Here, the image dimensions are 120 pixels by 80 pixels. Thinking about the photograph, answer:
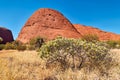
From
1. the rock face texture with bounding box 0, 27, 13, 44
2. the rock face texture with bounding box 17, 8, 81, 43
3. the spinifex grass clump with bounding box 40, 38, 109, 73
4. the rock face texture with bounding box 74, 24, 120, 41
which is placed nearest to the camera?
the spinifex grass clump with bounding box 40, 38, 109, 73

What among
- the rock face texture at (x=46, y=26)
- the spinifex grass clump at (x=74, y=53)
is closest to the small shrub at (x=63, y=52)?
the spinifex grass clump at (x=74, y=53)

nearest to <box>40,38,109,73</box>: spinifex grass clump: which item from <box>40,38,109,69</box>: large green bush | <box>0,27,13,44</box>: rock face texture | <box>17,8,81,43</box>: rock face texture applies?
<box>40,38,109,69</box>: large green bush

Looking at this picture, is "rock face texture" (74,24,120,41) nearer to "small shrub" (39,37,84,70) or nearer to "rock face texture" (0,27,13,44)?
"rock face texture" (0,27,13,44)

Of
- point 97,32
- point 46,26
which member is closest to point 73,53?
point 46,26

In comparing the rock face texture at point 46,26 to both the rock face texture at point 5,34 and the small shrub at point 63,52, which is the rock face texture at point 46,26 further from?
the small shrub at point 63,52

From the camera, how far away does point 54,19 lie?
6606 cm

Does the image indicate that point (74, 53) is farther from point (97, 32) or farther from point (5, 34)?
point (5, 34)

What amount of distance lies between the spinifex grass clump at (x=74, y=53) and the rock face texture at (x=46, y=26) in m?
48.9

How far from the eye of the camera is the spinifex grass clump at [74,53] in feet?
30.7

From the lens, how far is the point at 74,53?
9.41 metres

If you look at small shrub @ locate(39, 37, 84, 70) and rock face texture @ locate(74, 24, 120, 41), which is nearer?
small shrub @ locate(39, 37, 84, 70)

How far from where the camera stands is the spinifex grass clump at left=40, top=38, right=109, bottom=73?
937 centimetres

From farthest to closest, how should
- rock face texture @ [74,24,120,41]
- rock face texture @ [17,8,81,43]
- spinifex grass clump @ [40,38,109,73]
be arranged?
1. rock face texture @ [74,24,120,41]
2. rock face texture @ [17,8,81,43]
3. spinifex grass clump @ [40,38,109,73]

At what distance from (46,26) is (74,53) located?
2116 inches
